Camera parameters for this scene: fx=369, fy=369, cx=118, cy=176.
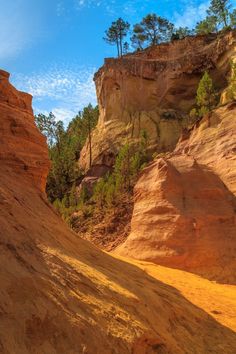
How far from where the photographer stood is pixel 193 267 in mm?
13875

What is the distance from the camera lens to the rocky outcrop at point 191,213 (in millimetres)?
14047

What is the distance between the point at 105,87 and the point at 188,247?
1316 inches

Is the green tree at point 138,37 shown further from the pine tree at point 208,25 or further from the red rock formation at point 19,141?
the red rock formation at point 19,141

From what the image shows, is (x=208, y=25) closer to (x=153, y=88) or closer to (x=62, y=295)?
(x=153, y=88)

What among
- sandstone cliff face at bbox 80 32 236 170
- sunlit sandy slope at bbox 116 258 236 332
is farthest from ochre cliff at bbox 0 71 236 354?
sandstone cliff face at bbox 80 32 236 170

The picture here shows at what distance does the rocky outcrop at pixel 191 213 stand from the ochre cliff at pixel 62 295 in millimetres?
4176

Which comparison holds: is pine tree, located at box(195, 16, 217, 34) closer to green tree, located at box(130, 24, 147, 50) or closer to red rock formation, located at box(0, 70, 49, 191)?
green tree, located at box(130, 24, 147, 50)

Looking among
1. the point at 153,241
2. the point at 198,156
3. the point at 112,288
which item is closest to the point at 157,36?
the point at 198,156

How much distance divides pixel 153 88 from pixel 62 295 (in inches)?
1553

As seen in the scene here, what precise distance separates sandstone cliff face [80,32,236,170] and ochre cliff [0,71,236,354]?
2811 cm

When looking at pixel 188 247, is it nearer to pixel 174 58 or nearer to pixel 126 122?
pixel 126 122

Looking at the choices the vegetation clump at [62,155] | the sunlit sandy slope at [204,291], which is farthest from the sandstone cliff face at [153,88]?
the sunlit sandy slope at [204,291]

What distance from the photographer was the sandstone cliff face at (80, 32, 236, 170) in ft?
127

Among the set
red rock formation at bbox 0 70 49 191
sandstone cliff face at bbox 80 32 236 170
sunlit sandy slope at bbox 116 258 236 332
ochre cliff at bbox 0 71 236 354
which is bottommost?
sunlit sandy slope at bbox 116 258 236 332
